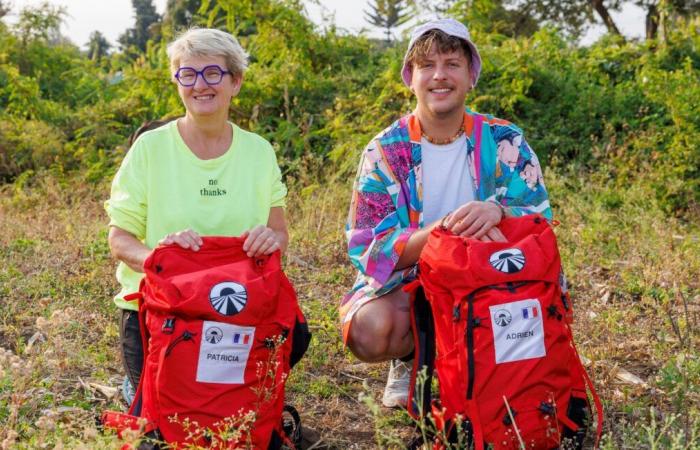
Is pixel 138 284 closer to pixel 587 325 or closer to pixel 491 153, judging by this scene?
pixel 491 153

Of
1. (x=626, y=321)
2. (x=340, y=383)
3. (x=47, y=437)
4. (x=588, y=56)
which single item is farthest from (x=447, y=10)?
(x=47, y=437)

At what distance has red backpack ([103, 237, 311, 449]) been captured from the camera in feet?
8.92

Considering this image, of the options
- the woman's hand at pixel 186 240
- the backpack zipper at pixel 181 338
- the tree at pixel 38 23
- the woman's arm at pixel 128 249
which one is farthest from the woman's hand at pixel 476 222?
the tree at pixel 38 23

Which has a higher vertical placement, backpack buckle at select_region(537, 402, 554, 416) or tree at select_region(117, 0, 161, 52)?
tree at select_region(117, 0, 161, 52)

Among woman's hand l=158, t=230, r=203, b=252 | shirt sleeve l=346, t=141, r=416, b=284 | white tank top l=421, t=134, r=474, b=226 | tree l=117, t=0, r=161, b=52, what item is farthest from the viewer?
tree l=117, t=0, r=161, b=52

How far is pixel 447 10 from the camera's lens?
898 centimetres

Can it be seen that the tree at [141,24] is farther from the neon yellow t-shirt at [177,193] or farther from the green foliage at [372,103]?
the neon yellow t-shirt at [177,193]

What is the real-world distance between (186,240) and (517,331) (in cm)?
127

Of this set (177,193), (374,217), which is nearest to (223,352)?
(177,193)

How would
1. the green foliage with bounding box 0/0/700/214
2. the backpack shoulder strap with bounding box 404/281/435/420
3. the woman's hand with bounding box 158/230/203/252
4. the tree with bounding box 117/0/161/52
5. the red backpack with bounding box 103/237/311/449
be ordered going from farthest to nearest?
the tree with bounding box 117/0/161/52 < the green foliage with bounding box 0/0/700/214 < the backpack shoulder strap with bounding box 404/281/435/420 < the woman's hand with bounding box 158/230/203/252 < the red backpack with bounding box 103/237/311/449

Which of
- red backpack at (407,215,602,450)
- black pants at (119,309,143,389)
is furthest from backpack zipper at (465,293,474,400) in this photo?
black pants at (119,309,143,389)

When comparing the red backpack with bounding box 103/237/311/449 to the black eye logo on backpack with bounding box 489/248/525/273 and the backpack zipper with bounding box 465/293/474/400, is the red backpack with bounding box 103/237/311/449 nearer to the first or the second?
the backpack zipper with bounding box 465/293/474/400

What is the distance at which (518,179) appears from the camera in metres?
3.37

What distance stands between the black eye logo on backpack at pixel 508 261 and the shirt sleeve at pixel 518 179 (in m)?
0.51
